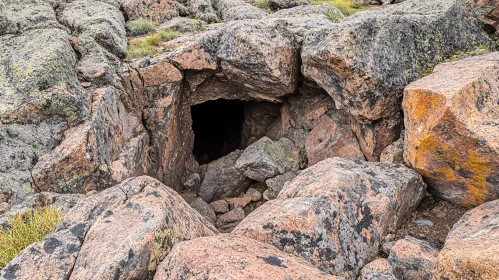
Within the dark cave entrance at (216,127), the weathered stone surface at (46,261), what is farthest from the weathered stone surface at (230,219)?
the dark cave entrance at (216,127)

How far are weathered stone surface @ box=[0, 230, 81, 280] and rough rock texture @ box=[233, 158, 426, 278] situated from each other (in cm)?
266

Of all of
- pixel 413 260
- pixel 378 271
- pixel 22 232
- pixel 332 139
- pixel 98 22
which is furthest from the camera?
pixel 98 22

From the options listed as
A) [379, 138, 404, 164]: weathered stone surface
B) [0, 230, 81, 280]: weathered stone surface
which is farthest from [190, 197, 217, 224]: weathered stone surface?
[0, 230, 81, 280]: weathered stone surface

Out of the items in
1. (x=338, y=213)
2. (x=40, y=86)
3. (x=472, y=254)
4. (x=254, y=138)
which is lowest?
(x=254, y=138)

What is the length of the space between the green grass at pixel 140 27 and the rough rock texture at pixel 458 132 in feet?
35.6

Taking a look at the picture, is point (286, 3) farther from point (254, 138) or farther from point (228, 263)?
point (228, 263)

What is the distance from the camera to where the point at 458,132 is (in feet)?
22.8

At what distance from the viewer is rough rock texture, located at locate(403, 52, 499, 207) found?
6883mm

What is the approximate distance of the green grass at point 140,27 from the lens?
47.0ft

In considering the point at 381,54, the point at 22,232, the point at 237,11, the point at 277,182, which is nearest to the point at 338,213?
the point at 381,54

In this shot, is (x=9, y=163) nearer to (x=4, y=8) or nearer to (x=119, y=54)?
(x=119, y=54)

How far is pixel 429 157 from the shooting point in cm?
770

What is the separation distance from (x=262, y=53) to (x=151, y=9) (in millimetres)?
7372

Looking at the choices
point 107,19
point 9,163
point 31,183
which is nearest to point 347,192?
point 31,183
